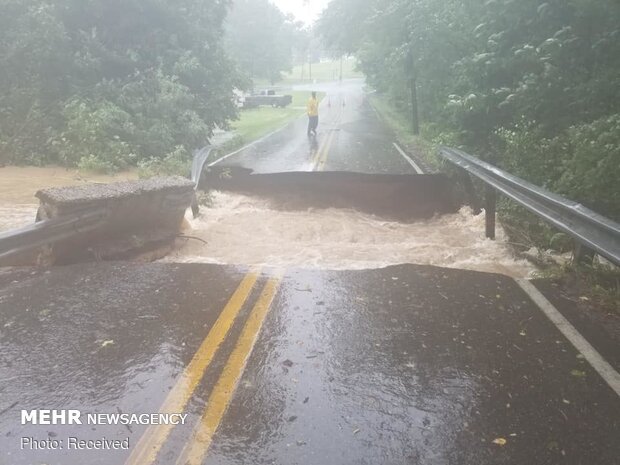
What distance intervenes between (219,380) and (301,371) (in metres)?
0.59

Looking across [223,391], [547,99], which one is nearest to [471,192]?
[547,99]

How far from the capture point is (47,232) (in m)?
5.38

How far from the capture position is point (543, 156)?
8461 millimetres

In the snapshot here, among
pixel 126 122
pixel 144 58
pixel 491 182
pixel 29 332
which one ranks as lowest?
pixel 29 332

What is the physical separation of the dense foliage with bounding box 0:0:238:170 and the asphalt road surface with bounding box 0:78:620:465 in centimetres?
913

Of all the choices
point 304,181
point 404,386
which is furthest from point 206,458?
point 304,181

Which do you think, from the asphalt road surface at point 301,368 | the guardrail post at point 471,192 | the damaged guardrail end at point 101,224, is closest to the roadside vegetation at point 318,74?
the guardrail post at point 471,192

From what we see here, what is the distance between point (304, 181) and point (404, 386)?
896cm

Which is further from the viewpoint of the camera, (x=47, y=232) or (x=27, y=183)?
(x=27, y=183)

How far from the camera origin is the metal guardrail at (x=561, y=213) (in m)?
4.16

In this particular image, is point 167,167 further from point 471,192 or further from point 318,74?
point 318,74

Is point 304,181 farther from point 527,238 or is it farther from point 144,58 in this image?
point 144,58

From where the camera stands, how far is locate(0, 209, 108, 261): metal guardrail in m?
4.86

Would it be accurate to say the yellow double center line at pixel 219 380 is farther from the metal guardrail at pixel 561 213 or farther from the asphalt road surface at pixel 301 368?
the metal guardrail at pixel 561 213
